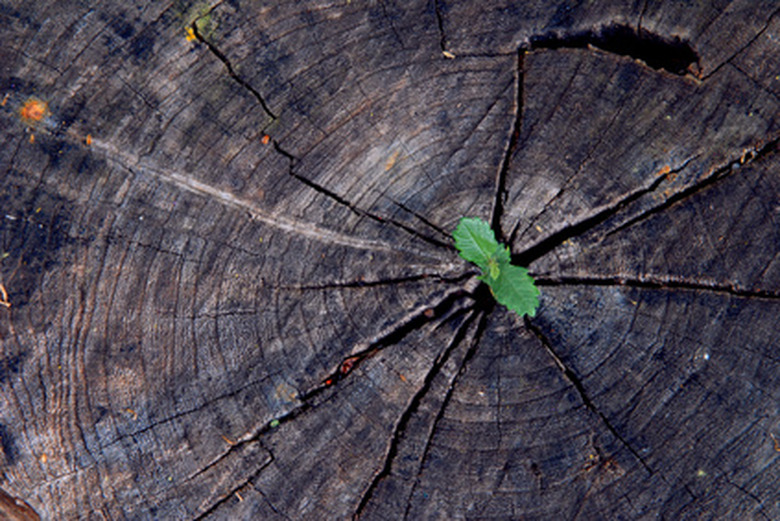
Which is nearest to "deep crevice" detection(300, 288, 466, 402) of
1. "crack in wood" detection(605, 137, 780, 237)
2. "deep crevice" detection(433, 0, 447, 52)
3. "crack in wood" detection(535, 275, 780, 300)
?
"crack in wood" detection(535, 275, 780, 300)

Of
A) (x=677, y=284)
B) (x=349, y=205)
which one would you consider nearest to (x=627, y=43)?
(x=677, y=284)

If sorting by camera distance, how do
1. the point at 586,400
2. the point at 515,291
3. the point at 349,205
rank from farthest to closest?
1. the point at 349,205
2. the point at 586,400
3. the point at 515,291

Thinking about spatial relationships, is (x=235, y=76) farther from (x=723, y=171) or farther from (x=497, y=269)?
(x=723, y=171)

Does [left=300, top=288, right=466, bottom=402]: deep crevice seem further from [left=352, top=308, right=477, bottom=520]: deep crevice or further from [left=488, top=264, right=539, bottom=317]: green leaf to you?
[left=488, top=264, right=539, bottom=317]: green leaf

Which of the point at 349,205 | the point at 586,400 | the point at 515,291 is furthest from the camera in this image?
the point at 349,205

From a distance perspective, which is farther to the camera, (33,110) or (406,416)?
(33,110)

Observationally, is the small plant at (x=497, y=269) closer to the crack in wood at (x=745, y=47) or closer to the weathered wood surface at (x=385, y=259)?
the weathered wood surface at (x=385, y=259)

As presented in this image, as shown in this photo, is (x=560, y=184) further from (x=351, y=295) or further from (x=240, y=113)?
(x=240, y=113)
